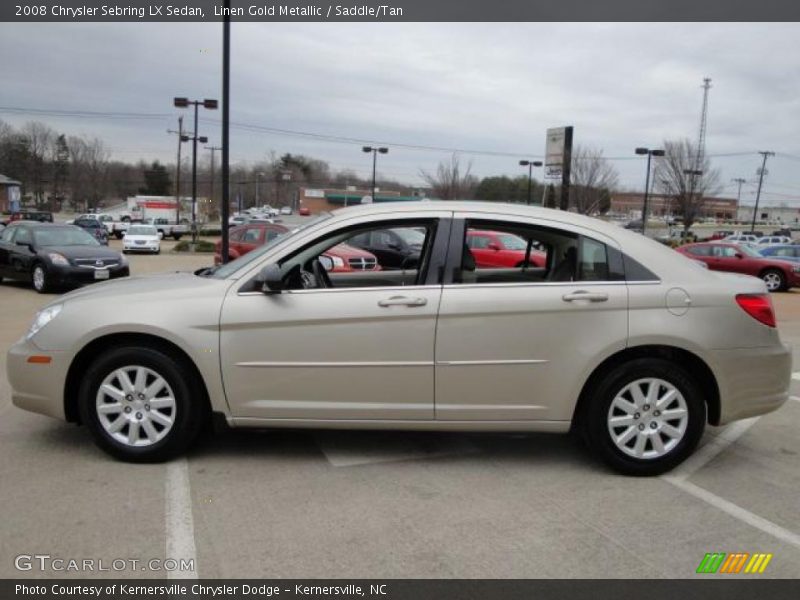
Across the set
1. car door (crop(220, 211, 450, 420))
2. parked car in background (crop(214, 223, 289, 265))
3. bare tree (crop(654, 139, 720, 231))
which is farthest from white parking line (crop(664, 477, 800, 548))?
bare tree (crop(654, 139, 720, 231))

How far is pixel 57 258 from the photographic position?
13578 millimetres

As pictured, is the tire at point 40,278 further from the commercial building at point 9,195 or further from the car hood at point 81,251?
the commercial building at point 9,195

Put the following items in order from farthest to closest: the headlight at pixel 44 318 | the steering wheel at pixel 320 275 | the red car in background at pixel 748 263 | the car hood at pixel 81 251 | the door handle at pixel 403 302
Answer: the red car in background at pixel 748 263 → the car hood at pixel 81 251 → the steering wheel at pixel 320 275 → the headlight at pixel 44 318 → the door handle at pixel 403 302

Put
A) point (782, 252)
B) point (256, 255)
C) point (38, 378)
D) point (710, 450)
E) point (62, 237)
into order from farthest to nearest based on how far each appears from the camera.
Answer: point (782, 252)
point (62, 237)
point (710, 450)
point (256, 255)
point (38, 378)

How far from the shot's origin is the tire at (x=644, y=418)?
4.10 metres

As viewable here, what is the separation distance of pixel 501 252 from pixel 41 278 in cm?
1002

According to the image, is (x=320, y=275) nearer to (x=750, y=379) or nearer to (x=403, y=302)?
(x=403, y=302)

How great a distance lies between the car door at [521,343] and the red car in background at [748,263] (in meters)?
17.8

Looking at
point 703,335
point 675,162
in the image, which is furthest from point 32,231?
point 675,162

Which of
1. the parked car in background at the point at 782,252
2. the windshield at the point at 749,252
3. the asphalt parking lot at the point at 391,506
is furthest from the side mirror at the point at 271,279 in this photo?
the parked car in background at the point at 782,252

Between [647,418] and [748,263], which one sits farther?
[748,263]

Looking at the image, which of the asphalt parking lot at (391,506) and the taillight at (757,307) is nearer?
the asphalt parking lot at (391,506)

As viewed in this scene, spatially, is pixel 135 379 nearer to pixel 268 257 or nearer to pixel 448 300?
pixel 268 257

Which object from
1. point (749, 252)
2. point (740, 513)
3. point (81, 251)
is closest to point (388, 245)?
point (740, 513)
